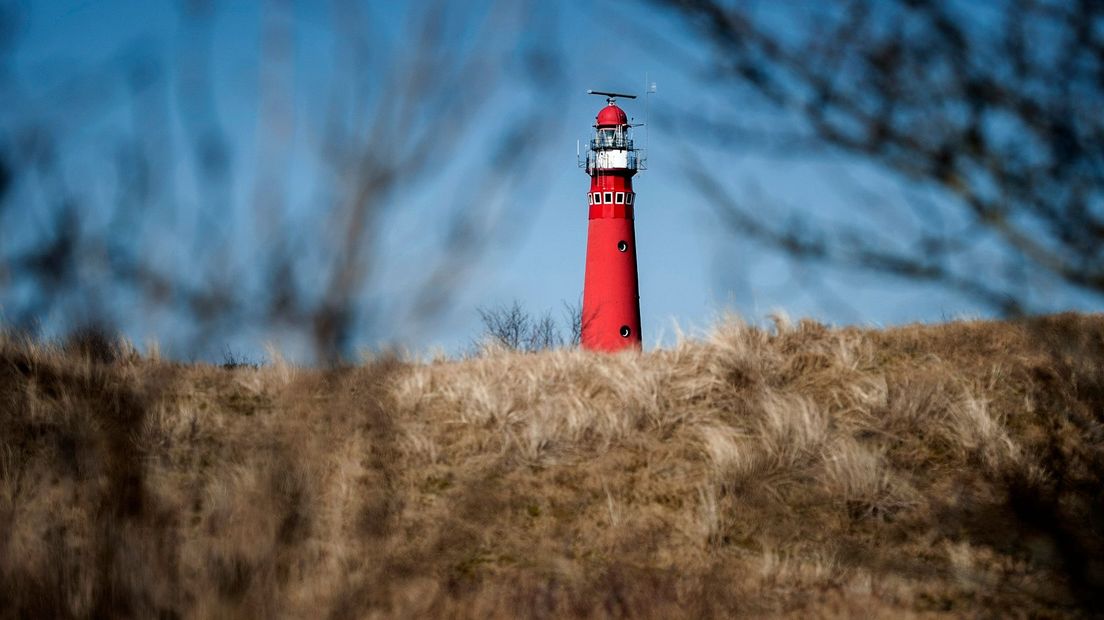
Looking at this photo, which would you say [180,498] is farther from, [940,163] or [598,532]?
[940,163]

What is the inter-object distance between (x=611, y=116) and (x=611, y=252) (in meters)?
4.53

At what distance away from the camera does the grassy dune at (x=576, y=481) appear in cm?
541

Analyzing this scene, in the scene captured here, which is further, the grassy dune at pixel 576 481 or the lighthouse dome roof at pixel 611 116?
the lighthouse dome roof at pixel 611 116

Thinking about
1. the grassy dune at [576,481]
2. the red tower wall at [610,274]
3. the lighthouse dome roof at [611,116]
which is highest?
the lighthouse dome roof at [611,116]

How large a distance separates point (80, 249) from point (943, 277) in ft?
11.0

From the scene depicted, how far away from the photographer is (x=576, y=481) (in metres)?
7.98

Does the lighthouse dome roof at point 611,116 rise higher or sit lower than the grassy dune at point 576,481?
higher

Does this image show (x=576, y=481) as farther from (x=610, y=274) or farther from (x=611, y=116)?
(x=611, y=116)

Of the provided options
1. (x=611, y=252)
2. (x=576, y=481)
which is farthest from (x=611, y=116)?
(x=576, y=481)

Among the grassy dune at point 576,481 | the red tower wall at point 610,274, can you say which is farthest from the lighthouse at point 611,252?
the grassy dune at point 576,481

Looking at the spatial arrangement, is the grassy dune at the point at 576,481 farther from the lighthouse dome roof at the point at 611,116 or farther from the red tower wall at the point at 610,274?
the lighthouse dome roof at the point at 611,116

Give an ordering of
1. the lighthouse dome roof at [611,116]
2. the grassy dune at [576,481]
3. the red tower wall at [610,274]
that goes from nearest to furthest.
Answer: the grassy dune at [576,481] → the red tower wall at [610,274] → the lighthouse dome roof at [611,116]

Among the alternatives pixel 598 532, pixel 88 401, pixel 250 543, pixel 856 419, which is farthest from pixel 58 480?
pixel 856 419

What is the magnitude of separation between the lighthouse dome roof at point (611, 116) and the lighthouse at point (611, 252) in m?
0.24
